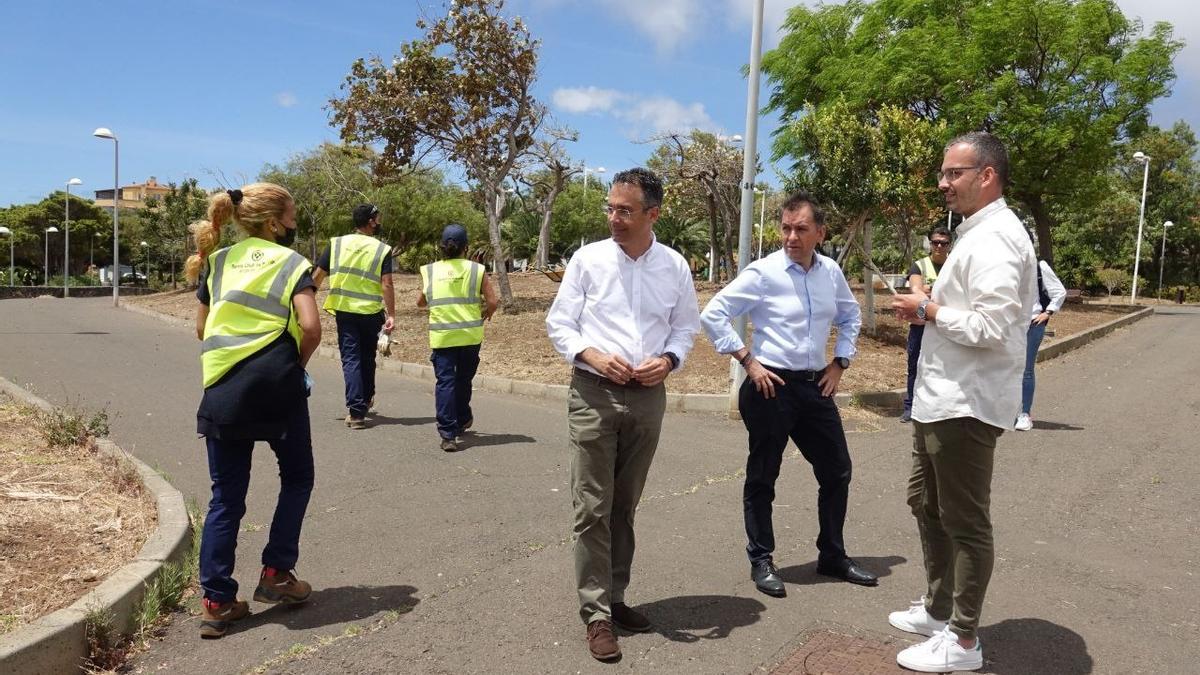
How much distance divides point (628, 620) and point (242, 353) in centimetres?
204

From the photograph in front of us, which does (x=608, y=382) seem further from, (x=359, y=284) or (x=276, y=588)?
(x=359, y=284)

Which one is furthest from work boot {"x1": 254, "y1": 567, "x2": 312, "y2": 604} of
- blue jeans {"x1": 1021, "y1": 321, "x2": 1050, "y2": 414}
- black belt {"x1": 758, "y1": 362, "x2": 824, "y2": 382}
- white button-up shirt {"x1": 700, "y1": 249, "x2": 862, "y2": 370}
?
blue jeans {"x1": 1021, "y1": 321, "x2": 1050, "y2": 414}

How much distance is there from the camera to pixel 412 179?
116 feet

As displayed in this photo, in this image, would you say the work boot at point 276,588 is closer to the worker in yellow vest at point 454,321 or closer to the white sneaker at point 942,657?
the white sneaker at point 942,657

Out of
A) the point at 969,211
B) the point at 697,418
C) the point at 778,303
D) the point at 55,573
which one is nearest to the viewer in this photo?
the point at 969,211

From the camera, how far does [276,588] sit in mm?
3902

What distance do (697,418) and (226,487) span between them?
6.05m

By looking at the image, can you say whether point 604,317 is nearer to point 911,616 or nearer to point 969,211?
point 969,211

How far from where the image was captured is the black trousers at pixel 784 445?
4258mm

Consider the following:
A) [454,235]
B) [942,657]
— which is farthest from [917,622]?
[454,235]

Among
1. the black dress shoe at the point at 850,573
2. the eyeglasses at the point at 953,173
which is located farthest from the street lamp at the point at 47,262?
the eyeglasses at the point at 953,173

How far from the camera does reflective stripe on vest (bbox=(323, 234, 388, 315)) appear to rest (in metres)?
7.70

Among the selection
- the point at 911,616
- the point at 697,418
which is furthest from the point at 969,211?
the point at 697,418

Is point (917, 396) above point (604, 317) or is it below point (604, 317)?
below
